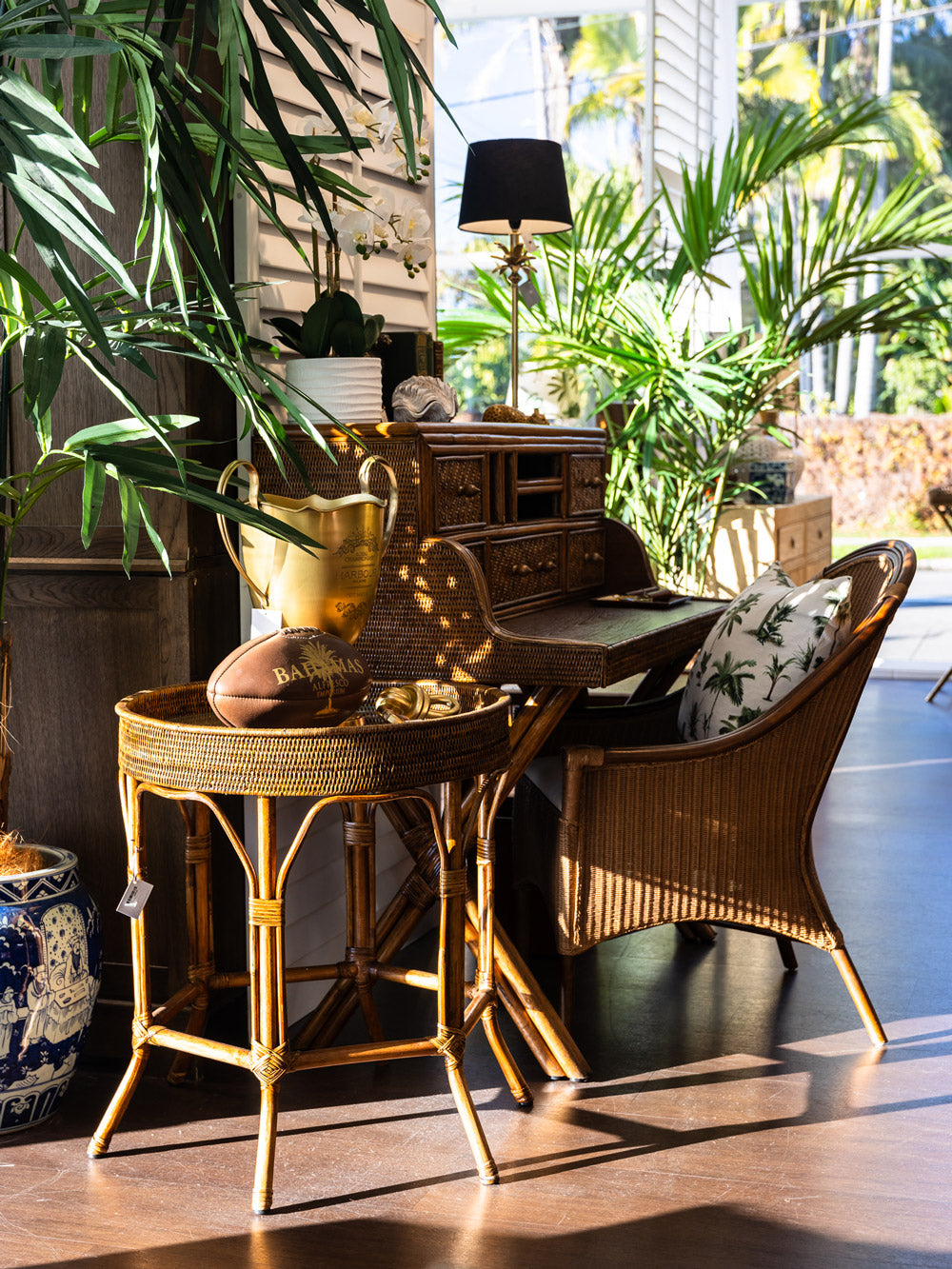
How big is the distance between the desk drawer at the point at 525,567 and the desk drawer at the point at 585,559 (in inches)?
3.1

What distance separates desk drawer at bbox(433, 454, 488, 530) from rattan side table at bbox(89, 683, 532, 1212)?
1.14 ft

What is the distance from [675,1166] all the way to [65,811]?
4.20 ft

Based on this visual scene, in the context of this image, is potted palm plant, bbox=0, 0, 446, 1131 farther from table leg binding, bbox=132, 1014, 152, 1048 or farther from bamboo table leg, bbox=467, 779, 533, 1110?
bamboo table leg, bbox=467, 779, 533, 1110

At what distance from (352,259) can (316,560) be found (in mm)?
966

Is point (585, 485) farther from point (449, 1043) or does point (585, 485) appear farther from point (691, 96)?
point (691, 96)

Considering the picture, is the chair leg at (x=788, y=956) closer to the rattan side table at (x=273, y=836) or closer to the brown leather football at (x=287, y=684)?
the rattan side table at (x=273, y=836)

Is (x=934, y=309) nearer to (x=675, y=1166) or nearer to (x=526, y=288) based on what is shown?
(x=526, y=288)

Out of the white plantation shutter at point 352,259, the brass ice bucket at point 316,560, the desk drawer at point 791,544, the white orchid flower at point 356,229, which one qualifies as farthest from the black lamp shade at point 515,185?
the desk drawer at point 791,544

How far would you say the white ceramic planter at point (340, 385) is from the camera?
2.61m

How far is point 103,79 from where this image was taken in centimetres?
245

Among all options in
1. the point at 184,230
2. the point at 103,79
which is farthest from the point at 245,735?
the point at 103,79

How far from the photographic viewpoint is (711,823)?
2568 millimetres

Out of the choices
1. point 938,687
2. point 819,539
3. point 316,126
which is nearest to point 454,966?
point 316,126

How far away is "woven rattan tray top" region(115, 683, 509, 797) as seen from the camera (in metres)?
1.98
